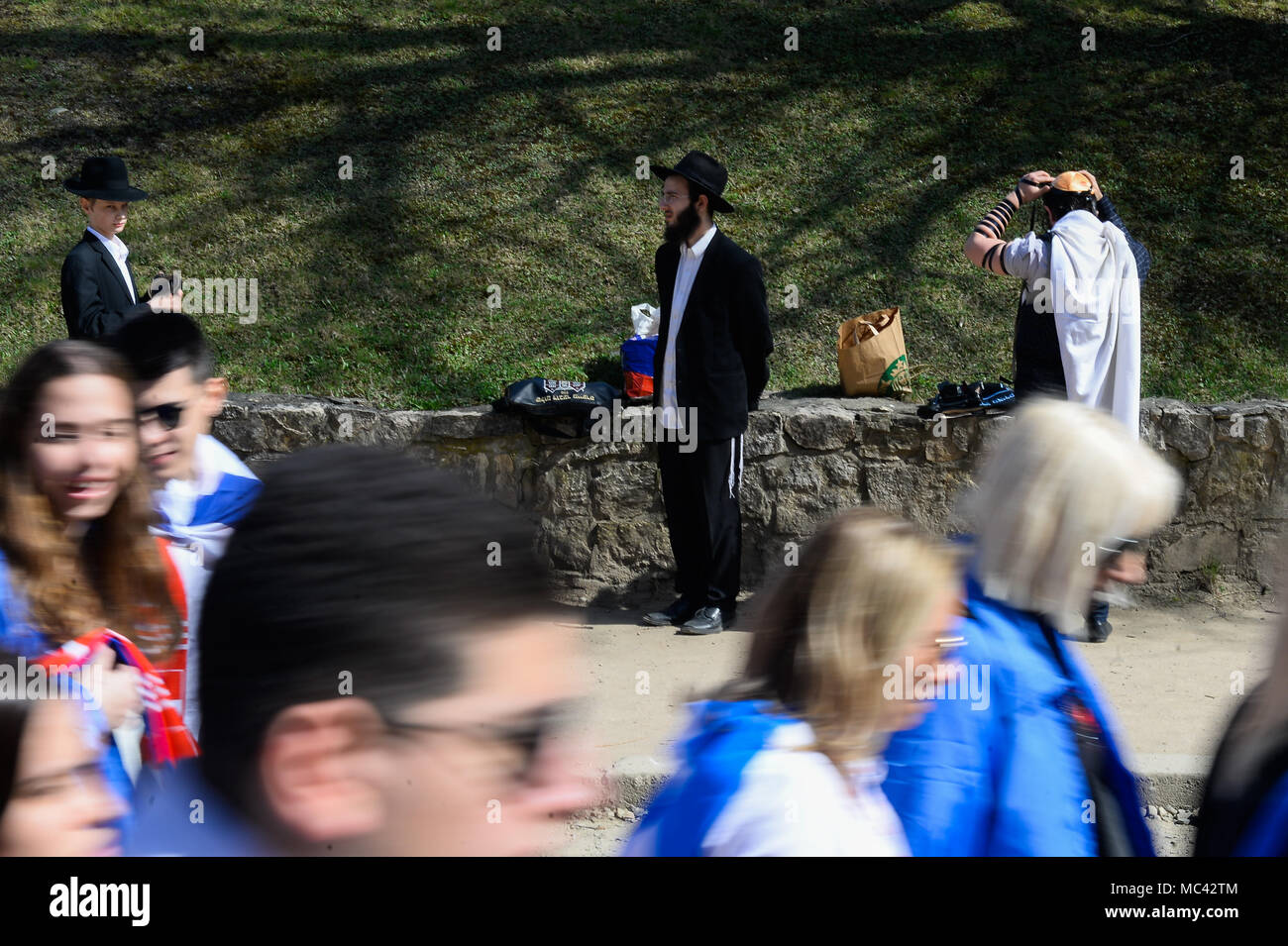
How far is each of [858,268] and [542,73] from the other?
3.92 meters

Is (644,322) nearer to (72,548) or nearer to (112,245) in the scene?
(112,245)

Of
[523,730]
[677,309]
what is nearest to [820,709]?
[523,730]

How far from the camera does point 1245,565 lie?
19.7 feet

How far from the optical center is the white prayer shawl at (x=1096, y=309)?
5.09 m

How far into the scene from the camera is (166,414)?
2590 mm

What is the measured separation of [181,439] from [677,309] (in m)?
3.36

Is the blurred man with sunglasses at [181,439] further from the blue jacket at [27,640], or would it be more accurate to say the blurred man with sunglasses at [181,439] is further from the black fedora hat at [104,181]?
the black fedora hat at [104,181]

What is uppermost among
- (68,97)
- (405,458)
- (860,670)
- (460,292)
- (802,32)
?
(802,32)

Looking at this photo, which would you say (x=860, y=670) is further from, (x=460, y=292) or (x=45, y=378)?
(x=460, y=292)

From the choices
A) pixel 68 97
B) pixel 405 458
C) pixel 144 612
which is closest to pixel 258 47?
pixel 68 97

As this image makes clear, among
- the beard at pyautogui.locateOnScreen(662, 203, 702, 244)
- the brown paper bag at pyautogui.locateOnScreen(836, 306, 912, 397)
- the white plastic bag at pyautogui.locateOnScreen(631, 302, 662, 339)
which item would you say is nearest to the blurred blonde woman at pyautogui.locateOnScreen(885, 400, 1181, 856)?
the beard at pyautogui.locateOnScreen(662, 203, 702, 244)

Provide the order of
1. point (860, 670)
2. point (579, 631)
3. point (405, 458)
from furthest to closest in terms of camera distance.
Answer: point (579, 631), point (860, 670), point (405, 458)

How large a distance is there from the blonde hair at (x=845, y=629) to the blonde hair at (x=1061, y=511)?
1.04 ft

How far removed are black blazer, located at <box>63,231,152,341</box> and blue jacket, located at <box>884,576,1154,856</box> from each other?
434 cm
